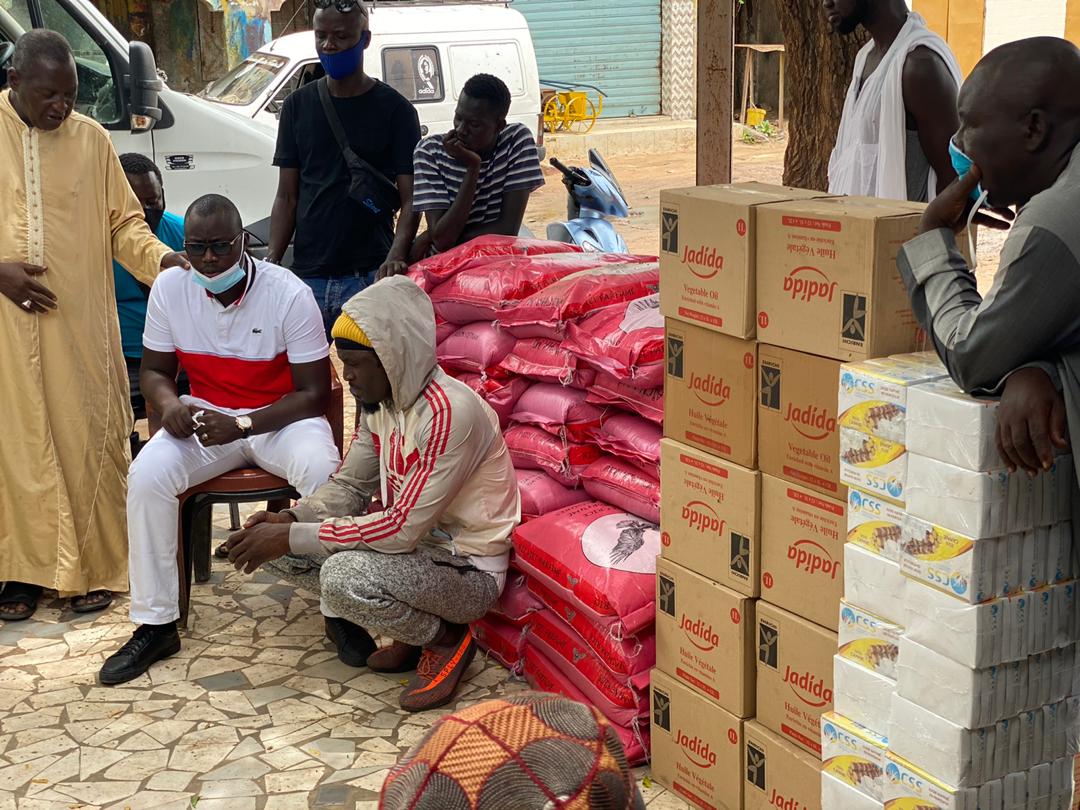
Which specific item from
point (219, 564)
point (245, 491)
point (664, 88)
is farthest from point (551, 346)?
point (664, 88)

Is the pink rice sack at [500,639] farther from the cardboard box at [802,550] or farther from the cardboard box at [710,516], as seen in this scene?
the cardboard box at [802,550]

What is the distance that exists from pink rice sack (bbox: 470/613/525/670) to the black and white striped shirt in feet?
5.58

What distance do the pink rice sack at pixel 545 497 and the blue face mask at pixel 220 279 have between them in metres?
1.30

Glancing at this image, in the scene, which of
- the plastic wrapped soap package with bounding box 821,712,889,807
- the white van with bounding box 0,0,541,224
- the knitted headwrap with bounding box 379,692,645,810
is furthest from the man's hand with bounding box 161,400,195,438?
the knitted headwrap with bounding box 379,692,645,810

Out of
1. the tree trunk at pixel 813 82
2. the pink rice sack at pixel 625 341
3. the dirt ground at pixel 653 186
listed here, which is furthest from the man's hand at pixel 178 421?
the dirt ground at pixel 653 186

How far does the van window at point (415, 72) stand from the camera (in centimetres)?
1330

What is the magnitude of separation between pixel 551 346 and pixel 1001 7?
47.6ft

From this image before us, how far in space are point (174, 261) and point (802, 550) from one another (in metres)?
2.83

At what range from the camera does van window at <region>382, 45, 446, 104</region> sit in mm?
13297

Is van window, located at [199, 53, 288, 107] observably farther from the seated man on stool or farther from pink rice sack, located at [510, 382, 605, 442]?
the seated man on stool

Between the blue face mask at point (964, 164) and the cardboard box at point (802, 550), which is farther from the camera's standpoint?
the cardboard box at point (802, 550)

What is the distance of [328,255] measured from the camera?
5.29m

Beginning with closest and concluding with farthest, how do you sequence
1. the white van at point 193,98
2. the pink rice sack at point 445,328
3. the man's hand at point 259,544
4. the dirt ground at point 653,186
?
the man's hand at point 259,544, the pink rice sack at point 445,328, the white van at point 193,98, the dirt ground at point 653,186

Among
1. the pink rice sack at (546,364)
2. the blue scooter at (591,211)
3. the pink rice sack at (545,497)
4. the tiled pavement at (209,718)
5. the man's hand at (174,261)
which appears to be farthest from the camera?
the blue scooter at (591,211)
